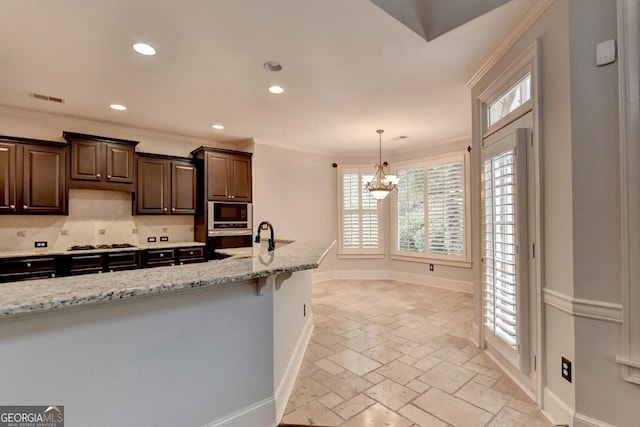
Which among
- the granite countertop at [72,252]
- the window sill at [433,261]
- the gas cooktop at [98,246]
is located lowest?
the window sill at [433,261]

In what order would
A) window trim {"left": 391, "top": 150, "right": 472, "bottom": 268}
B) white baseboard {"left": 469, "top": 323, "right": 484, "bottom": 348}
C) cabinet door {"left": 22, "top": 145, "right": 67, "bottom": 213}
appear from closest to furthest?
white baseboard {"left": 469, "top": 323, "right": 484, "bottom": 348} → cabinet door {"left": 22, "top": 145, "right": 67, "bottom": 213} → window trim {"left": 391, "top": 150, "right": 472, "bottom": 268}

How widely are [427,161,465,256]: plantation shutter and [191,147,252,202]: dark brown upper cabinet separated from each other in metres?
3.51

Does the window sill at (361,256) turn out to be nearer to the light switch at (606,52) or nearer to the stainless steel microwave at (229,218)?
the stainless steel microwave at (229,218)

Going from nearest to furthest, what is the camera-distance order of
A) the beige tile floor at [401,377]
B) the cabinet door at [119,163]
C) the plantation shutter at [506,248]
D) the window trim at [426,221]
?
the beige tile floor at [401,377] → the plantation shutter at [506,248] → the cabinet door at [119,163] → the window trim at [426,221]

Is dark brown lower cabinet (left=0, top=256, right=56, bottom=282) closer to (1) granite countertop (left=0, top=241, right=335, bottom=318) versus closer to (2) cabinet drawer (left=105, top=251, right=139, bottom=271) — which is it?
(2) cabinet drawer (left=105, top=251, right=139, bottom=271)

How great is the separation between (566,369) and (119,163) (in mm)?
5265

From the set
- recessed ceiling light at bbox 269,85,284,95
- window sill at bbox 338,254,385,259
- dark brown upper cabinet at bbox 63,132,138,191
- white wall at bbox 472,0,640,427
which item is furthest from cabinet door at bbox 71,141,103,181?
white wall at bbox 472,0,640,427

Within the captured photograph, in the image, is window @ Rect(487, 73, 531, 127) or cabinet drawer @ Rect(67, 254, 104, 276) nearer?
window @ Rect(487, 73, 531, 127)

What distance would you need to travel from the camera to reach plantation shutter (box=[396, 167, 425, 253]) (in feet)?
20.0

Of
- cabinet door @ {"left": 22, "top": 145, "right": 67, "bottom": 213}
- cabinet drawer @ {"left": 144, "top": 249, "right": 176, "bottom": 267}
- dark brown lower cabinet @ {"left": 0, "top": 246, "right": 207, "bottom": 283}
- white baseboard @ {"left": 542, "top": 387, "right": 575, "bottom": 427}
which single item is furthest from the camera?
cabinet drawer @ {"left": 144, "top": 249, "right": 176, "bottom": 267}

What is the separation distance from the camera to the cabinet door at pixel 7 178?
11.6 ft

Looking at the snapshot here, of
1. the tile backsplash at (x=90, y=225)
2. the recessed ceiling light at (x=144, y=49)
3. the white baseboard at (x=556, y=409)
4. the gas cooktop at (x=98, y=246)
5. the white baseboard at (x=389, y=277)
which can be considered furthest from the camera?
the white baseboard at (x=389, y=277)

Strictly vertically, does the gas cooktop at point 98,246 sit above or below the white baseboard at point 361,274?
above

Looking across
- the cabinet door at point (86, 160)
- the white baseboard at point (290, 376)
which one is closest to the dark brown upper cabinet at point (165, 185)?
the cabinet door at point (86, 160)
